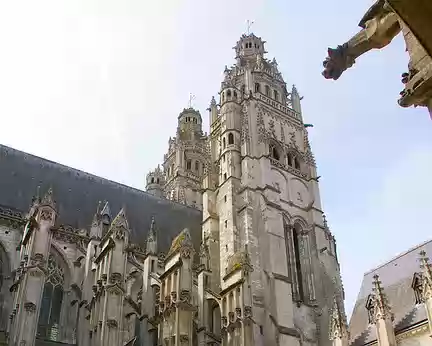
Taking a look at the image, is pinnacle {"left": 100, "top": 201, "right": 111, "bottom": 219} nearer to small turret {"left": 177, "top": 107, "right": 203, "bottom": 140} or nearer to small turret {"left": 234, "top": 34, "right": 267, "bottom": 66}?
small turret {"left": 234, "top": 34, "right": 267, "bottom": 66}

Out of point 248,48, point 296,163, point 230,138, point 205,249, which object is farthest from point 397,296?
point 248,48

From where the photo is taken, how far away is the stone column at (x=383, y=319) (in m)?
17.0

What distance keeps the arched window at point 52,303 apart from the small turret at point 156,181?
17.5 m

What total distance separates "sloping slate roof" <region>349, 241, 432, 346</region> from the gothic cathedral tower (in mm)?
3918

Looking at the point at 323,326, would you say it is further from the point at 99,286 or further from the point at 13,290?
the point at 13,290

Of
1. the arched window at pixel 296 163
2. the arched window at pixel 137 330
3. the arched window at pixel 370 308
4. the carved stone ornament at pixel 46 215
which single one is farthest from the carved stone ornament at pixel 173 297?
the arched window at pixel 296 163

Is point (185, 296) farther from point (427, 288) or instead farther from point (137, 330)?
point (427, 288)

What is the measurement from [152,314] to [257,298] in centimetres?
462

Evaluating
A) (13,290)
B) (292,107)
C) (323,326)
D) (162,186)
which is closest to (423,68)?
(13,290)

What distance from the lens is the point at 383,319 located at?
17.2 m

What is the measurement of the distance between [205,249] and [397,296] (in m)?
10.2

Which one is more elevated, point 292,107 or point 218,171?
point 292,107

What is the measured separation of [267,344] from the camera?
22984 millimetres

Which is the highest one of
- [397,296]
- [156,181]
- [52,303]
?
[156,181]
